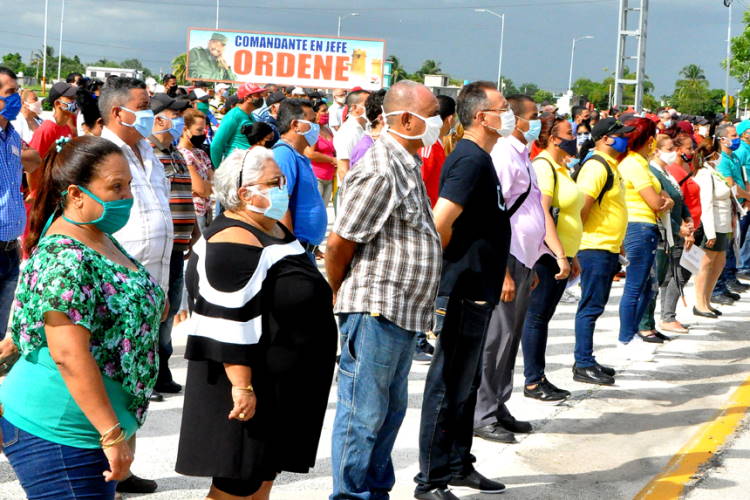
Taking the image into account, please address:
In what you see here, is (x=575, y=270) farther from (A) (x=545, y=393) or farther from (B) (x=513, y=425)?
(B) (x=513, y=425)

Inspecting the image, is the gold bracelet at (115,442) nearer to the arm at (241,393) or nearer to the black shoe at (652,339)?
the arm at (241,393)

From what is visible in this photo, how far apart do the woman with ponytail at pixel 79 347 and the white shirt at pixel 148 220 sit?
1.71 meters

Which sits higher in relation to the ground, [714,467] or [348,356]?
[348,356]

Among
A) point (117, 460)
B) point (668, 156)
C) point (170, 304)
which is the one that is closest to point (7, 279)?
point (170, 304)

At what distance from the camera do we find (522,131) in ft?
21.6

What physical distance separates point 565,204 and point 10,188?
391 centimetres

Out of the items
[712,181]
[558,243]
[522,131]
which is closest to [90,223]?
[522,131]

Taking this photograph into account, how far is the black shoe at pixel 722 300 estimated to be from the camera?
12547mm

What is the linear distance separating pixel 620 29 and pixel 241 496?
1851 cm

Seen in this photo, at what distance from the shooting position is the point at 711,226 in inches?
443

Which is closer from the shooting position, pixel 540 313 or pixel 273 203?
pixel 273 203

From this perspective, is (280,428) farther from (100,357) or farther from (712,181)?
(712,181)

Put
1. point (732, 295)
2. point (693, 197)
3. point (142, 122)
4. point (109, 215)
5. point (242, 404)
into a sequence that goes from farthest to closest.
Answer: point (732, 295), point (693, 197), point (142, 122), point (242, 404), point (109, 215)

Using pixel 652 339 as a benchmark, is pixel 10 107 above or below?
above
